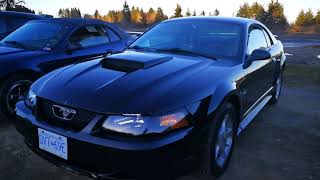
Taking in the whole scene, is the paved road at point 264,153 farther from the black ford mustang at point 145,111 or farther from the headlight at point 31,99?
the headlight at point 31,99

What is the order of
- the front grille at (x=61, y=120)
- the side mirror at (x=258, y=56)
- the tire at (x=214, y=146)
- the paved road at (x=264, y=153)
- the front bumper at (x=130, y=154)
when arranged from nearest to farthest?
1. the front bumper at (x=130, y=154)
2. the front grille at (x=61, y=120)
3. the tire at (x=214, y=146)
4. the paved road at (x=264, y=153)
5. the side mirror at (x=258, y=56)

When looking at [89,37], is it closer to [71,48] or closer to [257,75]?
[71,48]

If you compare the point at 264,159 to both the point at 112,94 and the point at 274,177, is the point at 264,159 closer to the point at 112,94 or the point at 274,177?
the point at 274,177

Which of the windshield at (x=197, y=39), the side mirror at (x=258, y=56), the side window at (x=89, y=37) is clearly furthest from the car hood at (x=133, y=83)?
the side window at (x=89, y=37)

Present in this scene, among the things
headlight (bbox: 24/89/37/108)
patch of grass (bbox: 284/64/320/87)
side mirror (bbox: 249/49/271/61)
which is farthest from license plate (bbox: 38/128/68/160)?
patch of grass (bbox: 284/64/320/87)

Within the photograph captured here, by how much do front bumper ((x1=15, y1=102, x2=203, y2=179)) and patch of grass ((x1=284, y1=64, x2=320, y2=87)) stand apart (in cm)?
601

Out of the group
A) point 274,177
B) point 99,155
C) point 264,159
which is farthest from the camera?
point 264,159

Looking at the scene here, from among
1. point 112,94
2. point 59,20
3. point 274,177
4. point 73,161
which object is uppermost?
point 59,20

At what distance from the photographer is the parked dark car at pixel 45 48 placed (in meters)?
4.59

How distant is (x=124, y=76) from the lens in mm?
3031

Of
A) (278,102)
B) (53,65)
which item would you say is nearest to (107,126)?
(53,65)

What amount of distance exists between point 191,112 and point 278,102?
4039 millimetres

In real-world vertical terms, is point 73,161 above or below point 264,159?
above

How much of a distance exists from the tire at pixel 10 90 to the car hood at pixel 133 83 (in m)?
1.47
